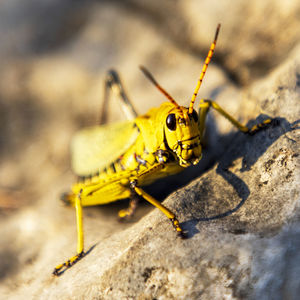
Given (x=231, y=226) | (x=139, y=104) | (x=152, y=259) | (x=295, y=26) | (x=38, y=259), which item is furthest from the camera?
(x=139, y=104)

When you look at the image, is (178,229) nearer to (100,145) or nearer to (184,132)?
(184,132)

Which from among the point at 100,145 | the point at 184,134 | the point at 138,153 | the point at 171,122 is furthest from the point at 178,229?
the point at 100,145

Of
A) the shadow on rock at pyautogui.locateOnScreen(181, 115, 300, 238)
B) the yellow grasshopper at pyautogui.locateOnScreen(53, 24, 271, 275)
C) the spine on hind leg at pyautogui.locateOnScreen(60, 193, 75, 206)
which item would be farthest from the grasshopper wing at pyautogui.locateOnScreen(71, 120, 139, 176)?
the shadow on rock at pyautogui.locateOnScreen(181, 115, 300, 238)

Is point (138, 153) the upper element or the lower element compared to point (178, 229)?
upper

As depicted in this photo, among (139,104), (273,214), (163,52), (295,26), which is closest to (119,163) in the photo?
(139,104)

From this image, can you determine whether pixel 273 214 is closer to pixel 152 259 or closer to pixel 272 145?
pixel 272 145

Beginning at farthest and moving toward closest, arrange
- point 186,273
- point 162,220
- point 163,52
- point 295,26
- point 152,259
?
point 163,52, point 295,26, point 162,220, point 152,259, point 186,273

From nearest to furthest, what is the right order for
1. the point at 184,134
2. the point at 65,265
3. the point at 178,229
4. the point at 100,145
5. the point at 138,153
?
the point at 178,229 < the point at 184,134 < the point at 65,265 < the point at 138,153 < the point at 100,145
